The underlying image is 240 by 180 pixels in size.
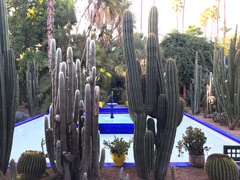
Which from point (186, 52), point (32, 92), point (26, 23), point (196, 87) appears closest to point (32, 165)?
point (32, 92)

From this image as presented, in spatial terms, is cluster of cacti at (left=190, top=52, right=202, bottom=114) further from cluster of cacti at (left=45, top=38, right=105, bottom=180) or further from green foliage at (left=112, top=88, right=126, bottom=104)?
cluster of cacti at (left=45, top=38, right=105, bottom=180)

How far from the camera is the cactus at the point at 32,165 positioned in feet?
10.9

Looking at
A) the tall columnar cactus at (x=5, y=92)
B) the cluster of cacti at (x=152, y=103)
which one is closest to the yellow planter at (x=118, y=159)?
the cluster of cacti at (x=152, y=103)

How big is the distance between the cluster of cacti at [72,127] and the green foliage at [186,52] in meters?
13.4

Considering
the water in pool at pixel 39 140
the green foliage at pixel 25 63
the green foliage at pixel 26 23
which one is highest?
the green foliage at pixel 26 23

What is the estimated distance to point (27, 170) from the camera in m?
3.32

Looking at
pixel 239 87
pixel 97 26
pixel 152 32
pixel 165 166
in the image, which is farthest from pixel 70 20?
pixel 165 166

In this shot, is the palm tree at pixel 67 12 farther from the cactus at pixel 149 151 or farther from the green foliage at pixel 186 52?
the cactus at pixel 149 151

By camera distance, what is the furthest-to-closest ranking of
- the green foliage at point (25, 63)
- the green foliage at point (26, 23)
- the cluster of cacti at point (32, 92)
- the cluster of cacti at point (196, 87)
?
the green foliage at point (26, 23)
the green foliage at point (25, 63)
the cluster of cacti at point (196, 87)
the cluster of cacti at point (32, 92)

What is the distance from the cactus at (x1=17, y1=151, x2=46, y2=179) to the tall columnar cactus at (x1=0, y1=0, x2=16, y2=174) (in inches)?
13.7

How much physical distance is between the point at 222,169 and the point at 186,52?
13.9m

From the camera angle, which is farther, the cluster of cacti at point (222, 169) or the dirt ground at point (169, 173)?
the dirt ground at point (169, 173)

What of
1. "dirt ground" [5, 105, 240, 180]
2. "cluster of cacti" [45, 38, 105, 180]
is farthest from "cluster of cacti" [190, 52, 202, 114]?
"cluster of cacti" [45, 38, 105, 180]

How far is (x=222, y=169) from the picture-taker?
10.8ft
